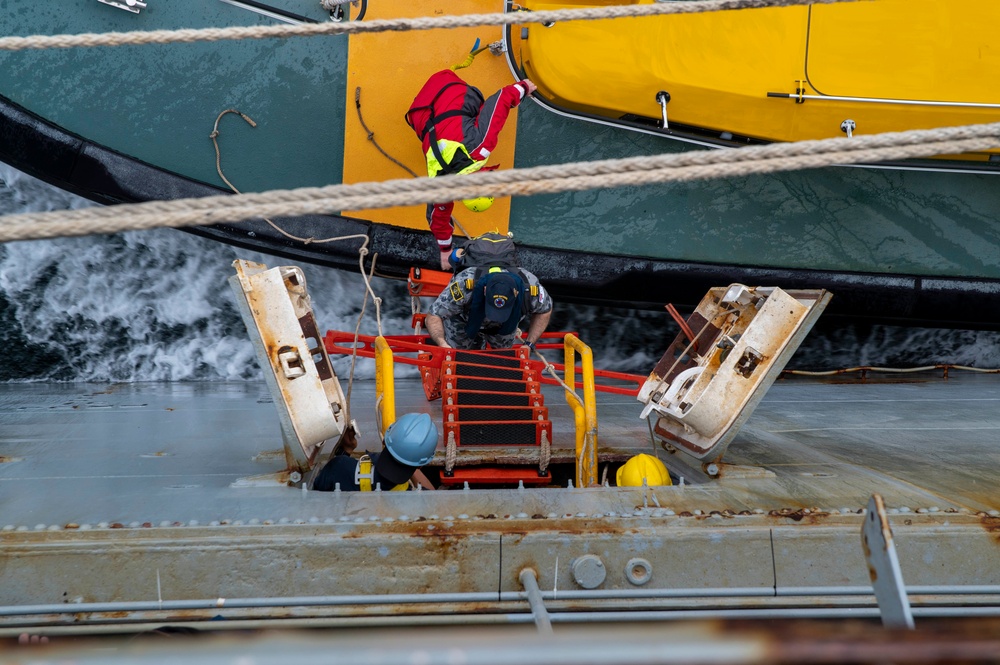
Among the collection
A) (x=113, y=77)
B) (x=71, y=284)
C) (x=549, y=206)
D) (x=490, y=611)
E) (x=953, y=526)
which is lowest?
(x=490, y=611)

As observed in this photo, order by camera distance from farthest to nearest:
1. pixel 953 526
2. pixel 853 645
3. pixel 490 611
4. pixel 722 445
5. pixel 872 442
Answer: pixel 872 442
pixel 722 445
pixel 953 526
pixel 490 611
pixel 853 645

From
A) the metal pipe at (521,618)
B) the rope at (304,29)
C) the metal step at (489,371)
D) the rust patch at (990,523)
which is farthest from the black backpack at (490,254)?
the rust patch at (990,523)

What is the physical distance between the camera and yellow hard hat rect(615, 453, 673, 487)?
2.74 m

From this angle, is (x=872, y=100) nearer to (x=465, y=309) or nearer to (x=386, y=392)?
(x=465, y=309)

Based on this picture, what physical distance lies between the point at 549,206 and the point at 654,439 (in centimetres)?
168

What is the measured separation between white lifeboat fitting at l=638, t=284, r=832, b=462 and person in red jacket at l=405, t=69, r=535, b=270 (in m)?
1.54

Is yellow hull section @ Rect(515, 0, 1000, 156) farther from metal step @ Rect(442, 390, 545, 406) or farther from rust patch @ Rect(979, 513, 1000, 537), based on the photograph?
rust patch @ Rect(979, 513, 1000, 537)

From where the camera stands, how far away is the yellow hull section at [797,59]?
394 cm

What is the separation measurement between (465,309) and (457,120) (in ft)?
3.03

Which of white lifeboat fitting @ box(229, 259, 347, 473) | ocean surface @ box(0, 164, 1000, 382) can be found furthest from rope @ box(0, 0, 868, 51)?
ocean surface @ box(0, 164, 1000, 382)

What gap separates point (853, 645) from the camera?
2.27 feet

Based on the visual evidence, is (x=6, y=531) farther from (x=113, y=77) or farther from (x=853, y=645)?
(x=113, y=77)

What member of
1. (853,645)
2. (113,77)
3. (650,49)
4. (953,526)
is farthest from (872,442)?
(113,77)

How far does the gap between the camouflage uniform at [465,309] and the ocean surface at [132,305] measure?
0.83 m
